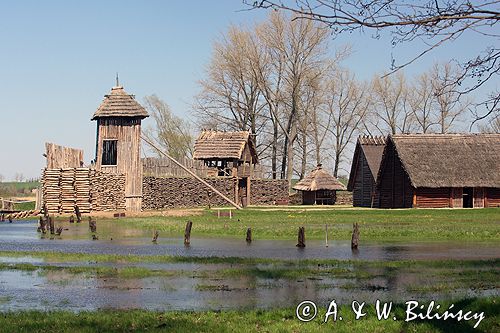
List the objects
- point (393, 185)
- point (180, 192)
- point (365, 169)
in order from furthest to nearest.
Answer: point (365, 169) < point (180, 192) < point (393, 185)

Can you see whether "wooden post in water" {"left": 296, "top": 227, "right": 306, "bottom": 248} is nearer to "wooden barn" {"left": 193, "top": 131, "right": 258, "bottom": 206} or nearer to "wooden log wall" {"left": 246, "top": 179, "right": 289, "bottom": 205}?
"wooden barn" {"left": 193, "top": 131, "right": 258, "bottom": 206}

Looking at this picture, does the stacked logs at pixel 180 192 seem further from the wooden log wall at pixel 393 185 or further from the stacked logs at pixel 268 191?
the wooden log wall at pixel 393 185

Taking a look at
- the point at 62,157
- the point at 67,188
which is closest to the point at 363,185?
the point at 62,157

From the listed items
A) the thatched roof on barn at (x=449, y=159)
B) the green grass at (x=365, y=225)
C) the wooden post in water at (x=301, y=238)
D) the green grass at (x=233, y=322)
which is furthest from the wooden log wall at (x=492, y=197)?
the green grass at (x=233, y=322)

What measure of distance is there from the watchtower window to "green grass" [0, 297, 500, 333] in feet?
161

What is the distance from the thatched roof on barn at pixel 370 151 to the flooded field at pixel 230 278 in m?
45.2

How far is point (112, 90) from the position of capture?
6556cm

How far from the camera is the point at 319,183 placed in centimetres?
8575

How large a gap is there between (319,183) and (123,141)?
27.6 m

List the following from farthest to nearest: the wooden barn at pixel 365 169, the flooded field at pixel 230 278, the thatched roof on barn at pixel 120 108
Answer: the wooden barn at pixel 365 169 → the thatched roof on barn at pixel 120 108 → the flooded field at pixel 230 278

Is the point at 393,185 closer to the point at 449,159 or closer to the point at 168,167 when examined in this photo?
the point at 449,159

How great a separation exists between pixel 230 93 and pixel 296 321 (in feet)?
251

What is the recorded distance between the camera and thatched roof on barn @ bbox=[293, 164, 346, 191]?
85.5m

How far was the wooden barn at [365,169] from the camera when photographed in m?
77.0
